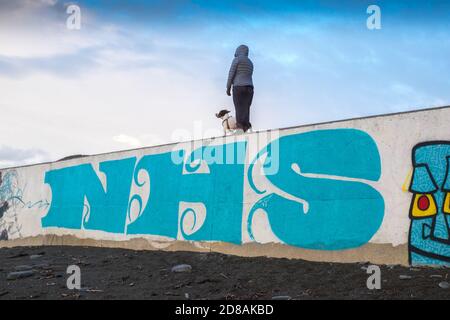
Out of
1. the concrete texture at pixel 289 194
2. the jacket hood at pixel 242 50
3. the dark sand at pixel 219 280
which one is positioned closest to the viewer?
the dark sand at pixel 219 280

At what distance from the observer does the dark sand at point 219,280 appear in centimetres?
649

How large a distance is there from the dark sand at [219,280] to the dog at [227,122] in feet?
8.42

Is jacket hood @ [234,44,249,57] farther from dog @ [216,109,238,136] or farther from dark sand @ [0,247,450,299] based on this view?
dark sand @ [0,247,450,299]

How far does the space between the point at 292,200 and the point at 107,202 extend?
18.0 ft

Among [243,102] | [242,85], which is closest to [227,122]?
[243,102]

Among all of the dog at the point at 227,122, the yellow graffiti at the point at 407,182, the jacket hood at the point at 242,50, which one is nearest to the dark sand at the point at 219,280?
the yellow graffiti at the point at 407,182

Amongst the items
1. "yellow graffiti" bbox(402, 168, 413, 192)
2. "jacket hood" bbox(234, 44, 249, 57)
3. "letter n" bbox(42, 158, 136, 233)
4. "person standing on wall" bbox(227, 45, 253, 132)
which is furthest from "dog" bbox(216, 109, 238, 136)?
"yellow graffiti" bbox(402, 168, 413, 192)

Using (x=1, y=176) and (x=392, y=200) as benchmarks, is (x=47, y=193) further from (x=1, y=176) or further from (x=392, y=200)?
(x=392, y=200)

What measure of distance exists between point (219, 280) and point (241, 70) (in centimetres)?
457

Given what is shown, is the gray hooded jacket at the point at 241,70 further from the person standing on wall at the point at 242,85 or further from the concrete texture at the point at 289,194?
the concrete texture at the point at 289,194

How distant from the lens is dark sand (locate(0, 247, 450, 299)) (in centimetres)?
649

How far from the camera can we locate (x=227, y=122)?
10.6 metres
